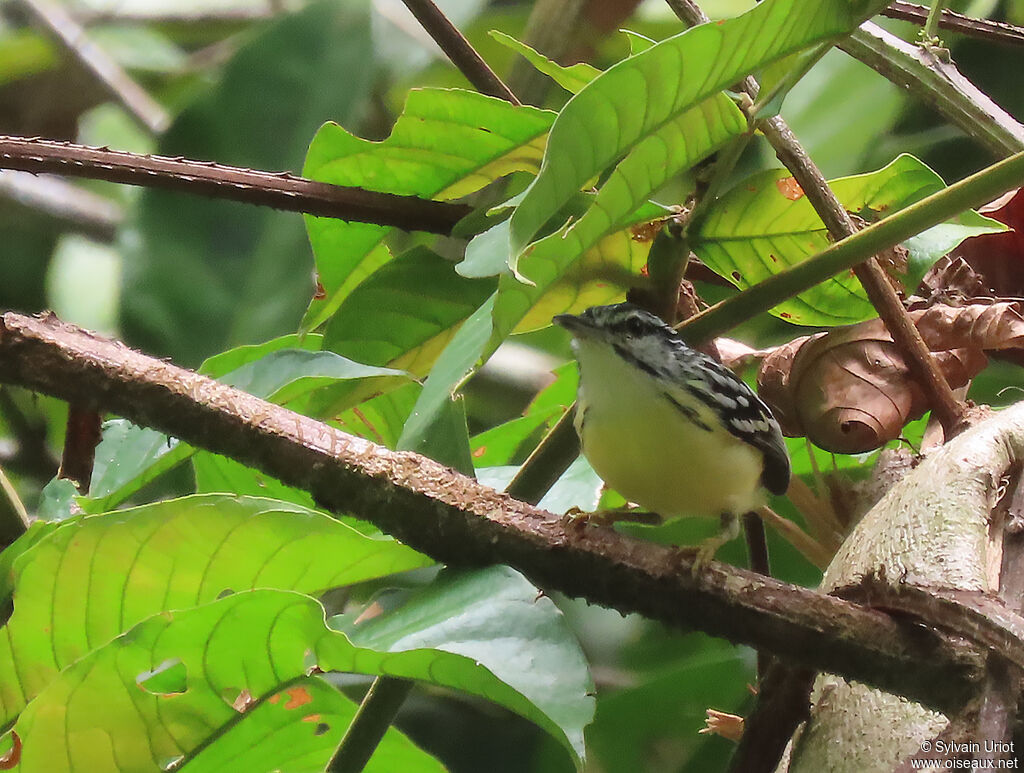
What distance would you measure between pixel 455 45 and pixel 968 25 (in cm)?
75

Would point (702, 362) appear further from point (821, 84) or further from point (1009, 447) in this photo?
point (821, 84)

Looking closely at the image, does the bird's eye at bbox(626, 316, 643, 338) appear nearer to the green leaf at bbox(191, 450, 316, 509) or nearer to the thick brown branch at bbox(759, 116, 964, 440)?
the thick brown branch at bbox(759, 116, 964, 440)

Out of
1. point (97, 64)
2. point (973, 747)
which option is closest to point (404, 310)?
point (973, 747)

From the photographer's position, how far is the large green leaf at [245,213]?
1.85 m

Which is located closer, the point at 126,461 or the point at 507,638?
the point at 507,638

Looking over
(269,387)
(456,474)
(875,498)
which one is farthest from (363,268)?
(875,498)

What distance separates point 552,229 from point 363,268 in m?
0.29

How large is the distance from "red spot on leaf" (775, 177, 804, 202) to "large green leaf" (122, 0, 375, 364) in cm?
94

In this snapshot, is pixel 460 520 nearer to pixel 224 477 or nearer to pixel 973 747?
pixel 973 747

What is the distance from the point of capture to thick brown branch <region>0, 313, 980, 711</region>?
2.67 feet

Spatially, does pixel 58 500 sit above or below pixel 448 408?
below

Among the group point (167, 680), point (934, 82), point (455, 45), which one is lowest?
point (167, 680)

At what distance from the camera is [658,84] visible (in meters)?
0.90

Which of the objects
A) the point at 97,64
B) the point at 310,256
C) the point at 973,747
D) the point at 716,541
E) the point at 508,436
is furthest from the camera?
the point at 97,64
